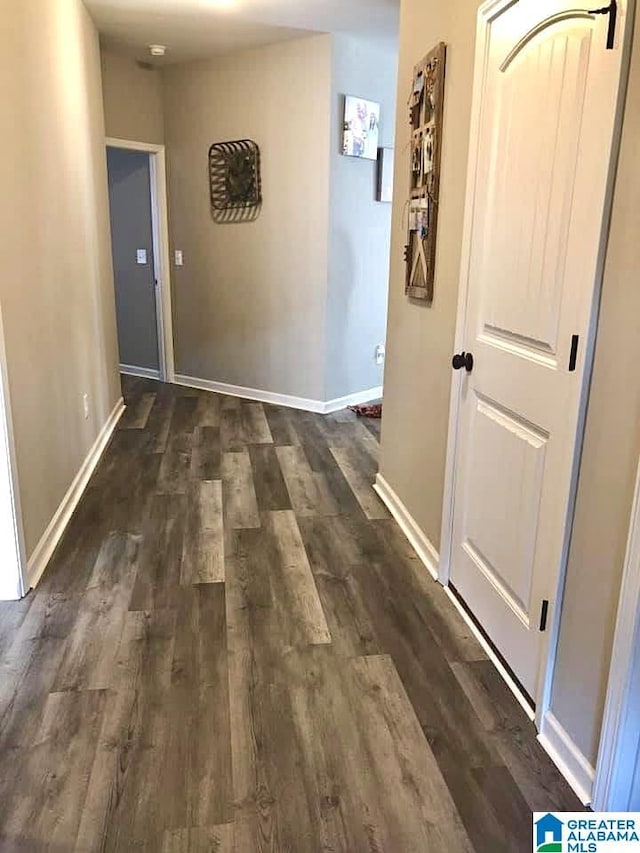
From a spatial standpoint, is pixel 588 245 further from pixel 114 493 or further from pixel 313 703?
pixel 114 493

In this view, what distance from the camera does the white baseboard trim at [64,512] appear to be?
8.48 ft

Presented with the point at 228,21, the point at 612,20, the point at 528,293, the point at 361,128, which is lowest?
the point at 528,293

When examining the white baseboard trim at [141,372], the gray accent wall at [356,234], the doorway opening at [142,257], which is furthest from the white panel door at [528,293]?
the white baseboard trim at [141,372]

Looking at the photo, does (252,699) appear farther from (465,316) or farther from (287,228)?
(287,228)

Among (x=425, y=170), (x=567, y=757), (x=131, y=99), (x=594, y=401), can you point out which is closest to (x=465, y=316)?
(x=425, y=170)

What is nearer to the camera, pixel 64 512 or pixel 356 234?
pixel 64 512

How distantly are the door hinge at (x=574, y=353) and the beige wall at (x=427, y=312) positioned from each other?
A: 0.87 meters

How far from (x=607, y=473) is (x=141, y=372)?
537 cm

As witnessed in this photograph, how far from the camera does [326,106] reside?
15.0 ft

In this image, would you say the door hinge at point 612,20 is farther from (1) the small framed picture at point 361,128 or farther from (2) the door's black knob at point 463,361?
(1) the small framed picture at point 361,128

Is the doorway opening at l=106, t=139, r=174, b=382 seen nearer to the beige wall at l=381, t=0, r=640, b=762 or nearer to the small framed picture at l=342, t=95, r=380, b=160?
the small framed picture at l=342, t=95, r=380, b=160

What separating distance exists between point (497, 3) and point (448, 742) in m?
2.10

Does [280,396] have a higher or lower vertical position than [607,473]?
lower

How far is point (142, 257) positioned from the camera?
591 cm
